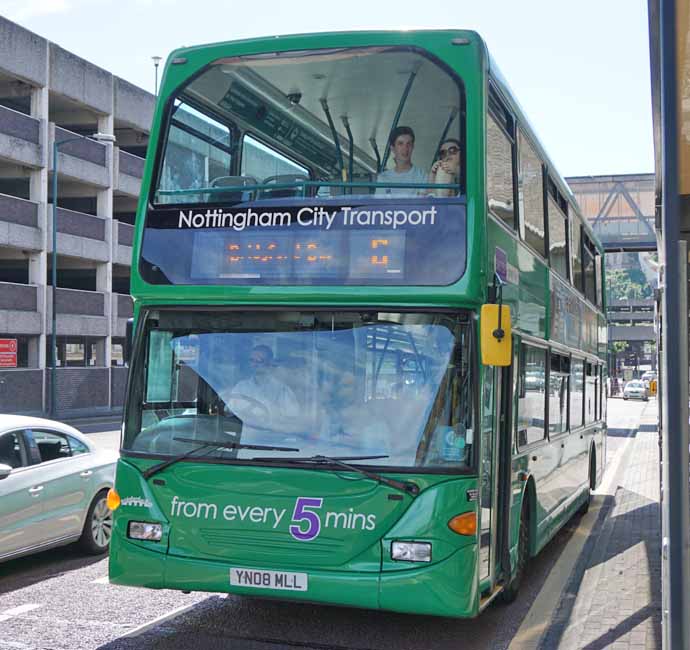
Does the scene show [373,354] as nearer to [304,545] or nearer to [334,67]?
[304,545]

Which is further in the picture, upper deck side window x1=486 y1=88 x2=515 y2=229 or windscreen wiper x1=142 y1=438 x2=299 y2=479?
upper deck side window x1=486 y1=88 x2=515 y2=229

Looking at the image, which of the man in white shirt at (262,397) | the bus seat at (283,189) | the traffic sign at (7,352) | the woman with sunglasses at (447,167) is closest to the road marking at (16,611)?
the man in white shirt at (262,397)

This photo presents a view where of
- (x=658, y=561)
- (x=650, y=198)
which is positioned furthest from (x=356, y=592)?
(x=650, y=198)

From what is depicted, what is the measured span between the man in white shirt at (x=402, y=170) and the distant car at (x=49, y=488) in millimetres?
4099

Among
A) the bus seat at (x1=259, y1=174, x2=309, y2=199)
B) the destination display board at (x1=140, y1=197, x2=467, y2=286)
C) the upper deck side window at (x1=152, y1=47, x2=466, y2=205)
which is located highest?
the upper deck side window at (x1=152, y1=47, x2=466, y2=205)

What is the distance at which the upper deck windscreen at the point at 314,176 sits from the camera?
23.0 ft

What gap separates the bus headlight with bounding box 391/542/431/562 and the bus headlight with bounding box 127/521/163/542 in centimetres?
162

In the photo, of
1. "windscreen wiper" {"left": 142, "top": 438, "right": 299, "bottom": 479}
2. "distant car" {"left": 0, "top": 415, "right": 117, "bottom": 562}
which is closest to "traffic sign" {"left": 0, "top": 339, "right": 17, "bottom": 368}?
"distant car" {"left": 0, "top": 415, "right": 117, "bottom": 562}

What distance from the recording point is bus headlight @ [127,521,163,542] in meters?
7.05

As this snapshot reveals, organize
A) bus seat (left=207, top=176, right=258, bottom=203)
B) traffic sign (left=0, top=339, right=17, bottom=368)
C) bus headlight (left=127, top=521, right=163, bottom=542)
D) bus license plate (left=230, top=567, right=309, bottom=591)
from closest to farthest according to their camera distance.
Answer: bus license plate (left=230, top=567, right=309, bottom=591) → bus headlight (left=127, top=521, right=163, bottom=542) → bus seat (left=207, top=176, right=258, bottom=203) → traffic sign (left=0, top=339, right=17, bottom=368)

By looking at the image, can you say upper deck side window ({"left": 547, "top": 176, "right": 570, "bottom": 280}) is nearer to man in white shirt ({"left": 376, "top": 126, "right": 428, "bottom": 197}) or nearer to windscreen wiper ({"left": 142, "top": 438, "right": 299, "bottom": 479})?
man in white shirt ({"left": 376, "top": 126, "right": 428, "bottom": 197})

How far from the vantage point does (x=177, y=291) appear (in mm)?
7242

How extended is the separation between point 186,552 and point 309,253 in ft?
7.13

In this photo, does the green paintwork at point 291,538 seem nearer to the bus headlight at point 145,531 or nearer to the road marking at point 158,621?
the bus headlight at point 145,531
